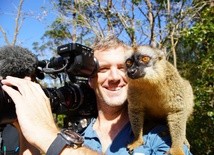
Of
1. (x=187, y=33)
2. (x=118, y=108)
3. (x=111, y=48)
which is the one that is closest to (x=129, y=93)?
(x=118, y=108)

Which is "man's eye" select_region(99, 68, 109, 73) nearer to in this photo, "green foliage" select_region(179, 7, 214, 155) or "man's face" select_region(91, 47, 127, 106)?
"man's face" select_region(91, 47, 127, 106)

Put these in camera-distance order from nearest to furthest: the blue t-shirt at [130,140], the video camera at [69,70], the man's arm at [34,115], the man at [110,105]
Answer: the man's arm at [34,115]
the man at [110,105]
the video camera at [69,70]
the blue t-shirt at [130,140]

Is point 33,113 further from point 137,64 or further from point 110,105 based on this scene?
point 137,64

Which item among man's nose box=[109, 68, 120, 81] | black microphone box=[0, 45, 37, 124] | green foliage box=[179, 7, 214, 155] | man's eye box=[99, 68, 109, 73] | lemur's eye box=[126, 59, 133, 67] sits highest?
black microphone box=[0, 45, 37, 124]

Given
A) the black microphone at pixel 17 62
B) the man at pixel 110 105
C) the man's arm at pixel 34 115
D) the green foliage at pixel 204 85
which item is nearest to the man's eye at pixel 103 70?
the man at pixel 110 105

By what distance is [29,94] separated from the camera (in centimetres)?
180

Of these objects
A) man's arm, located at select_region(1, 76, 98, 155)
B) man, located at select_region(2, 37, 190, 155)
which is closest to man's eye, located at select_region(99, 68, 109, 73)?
Answer: man, located at select_region(2, 37, 190, 155)

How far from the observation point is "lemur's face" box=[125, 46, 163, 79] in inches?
116

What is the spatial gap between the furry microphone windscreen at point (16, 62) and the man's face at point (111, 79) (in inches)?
25.9

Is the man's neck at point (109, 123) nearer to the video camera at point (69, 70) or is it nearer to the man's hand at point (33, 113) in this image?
the video camera at point (69, 70)

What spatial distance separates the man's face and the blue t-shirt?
0.24 metres

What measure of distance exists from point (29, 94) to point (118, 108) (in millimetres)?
1295

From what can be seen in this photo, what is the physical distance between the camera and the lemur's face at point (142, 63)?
2938 mm

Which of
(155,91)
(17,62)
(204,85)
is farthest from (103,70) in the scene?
(204,85)
